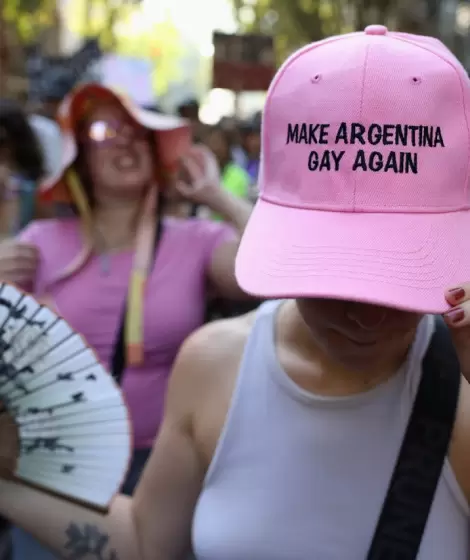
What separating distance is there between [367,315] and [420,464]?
0.97 ft

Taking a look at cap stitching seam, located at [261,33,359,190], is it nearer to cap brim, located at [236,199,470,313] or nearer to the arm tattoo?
cap brim, located at [236,199,470,313]

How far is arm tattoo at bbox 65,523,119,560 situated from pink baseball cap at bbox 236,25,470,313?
2.28 feet

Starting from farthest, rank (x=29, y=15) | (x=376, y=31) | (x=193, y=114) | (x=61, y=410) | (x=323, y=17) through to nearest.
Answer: (x=29, y=15), (x=323, y=17), (x=193, y=114), (x=61, y=410), (x=376, y=31)

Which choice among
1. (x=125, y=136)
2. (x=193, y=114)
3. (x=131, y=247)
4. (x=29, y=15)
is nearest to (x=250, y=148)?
(x=193, y=114)

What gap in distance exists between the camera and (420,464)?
1.40 metres

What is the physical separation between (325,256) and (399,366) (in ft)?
1.01

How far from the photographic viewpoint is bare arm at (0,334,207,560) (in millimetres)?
1663

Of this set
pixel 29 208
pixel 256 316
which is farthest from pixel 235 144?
pixel 256 316

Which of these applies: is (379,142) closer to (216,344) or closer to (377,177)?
(377,177)

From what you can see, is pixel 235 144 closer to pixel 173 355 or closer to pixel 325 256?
pixel 173 355

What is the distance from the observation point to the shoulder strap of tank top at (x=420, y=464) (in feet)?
4.53

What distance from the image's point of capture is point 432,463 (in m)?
1.39

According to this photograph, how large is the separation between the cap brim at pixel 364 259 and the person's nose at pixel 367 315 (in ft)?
0.25

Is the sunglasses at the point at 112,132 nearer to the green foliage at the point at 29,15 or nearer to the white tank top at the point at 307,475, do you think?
the white tank top at the point at 307,475
